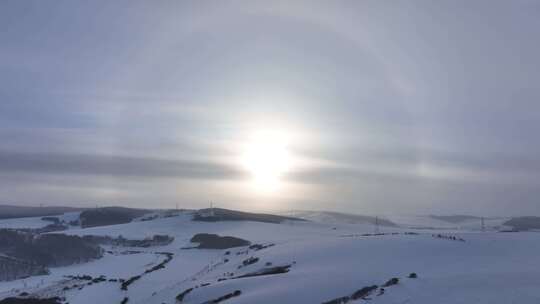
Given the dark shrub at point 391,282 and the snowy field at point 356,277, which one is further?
the dark shrub at point 391,282

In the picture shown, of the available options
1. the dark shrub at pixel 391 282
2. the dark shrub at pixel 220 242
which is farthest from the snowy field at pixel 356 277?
the dark shrub at pixel 220 242

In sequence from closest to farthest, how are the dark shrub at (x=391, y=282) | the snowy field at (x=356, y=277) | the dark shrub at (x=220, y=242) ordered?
the snowy field at (x=356, y=277) → the dark shrub at (x=391, y=282) → the dark shrub at (x=220, y=242)

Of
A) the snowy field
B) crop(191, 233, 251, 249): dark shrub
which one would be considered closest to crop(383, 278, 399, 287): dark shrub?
the snowy field

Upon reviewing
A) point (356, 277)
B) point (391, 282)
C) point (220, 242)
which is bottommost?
point (220, 242)

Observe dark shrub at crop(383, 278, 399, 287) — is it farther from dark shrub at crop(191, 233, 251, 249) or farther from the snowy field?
dark shrub at crop(191, 233, 251, 249)

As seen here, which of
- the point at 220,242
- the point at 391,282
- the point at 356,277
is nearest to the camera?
the point at 391,282

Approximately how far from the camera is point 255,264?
68688 millimetres

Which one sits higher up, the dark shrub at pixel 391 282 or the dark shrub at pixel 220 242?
the dark shrub at pixel 391 282

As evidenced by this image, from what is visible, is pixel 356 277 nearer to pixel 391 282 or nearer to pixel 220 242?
pixel 391 282

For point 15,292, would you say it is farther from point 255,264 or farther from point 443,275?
point 443,275

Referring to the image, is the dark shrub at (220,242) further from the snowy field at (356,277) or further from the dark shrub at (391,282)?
the dark shrub at (391,282)

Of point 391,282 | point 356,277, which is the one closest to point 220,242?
point 356,277

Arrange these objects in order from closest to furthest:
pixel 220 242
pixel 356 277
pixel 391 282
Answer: pixel 391 282
pixel 356 277
pixel 220 242

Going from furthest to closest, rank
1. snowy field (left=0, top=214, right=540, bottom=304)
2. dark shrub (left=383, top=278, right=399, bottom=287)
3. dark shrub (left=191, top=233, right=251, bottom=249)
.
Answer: dark shrub (left=191, top=233, right=251, bottom=249), dark shrub (left=383, top=278, right=399, bottom=287), snowy field (left=0, top=214, right=540, bottom=304)
